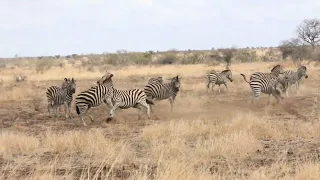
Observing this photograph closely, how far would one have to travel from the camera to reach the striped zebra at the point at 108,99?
55.5 feet

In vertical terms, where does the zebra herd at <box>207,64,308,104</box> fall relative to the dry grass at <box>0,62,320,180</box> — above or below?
above

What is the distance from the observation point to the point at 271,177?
23.4ft

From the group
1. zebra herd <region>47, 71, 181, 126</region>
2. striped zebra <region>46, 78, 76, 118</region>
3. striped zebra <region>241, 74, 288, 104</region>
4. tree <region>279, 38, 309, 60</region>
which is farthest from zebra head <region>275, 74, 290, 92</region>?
tree <region>279, 38, 309, 60</region>

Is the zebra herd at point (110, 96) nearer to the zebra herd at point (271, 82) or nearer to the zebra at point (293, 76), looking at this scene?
the zebra herd at point (271, 82)

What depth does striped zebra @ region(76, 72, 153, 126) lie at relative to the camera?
1691 centimetres

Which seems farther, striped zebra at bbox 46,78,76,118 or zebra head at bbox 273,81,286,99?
zebra head at bbox 273,81,286,99

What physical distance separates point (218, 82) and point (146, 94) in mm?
9298

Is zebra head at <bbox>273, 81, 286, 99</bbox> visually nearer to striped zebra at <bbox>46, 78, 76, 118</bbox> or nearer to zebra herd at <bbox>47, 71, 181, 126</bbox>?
zebra herd at <bbox>47, 71, 181, 126</bbox>

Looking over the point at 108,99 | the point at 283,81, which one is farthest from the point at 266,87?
the point at 108,99

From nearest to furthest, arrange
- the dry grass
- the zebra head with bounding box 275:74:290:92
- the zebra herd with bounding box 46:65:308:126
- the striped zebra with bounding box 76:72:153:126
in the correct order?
the dry grass
the striped zebra with bounding box 76:72:153:126
the zebra herd with bounding box 46:65:308:126
the zebra head with bounding box 275:74:290:92

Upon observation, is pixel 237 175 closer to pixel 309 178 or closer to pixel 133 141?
pixel 309 178

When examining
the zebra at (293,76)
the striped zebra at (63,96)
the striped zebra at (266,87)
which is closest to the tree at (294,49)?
the zebra at (293,76)

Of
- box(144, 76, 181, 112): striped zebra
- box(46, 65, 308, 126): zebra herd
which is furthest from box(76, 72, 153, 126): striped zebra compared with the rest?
box(144, 76, 181, 112): striped zebra

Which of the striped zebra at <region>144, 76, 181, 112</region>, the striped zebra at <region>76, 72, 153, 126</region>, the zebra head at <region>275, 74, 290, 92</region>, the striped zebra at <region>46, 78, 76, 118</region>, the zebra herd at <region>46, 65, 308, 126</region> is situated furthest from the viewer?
the zebra head at <region>275, 74, 290, 92</region>
